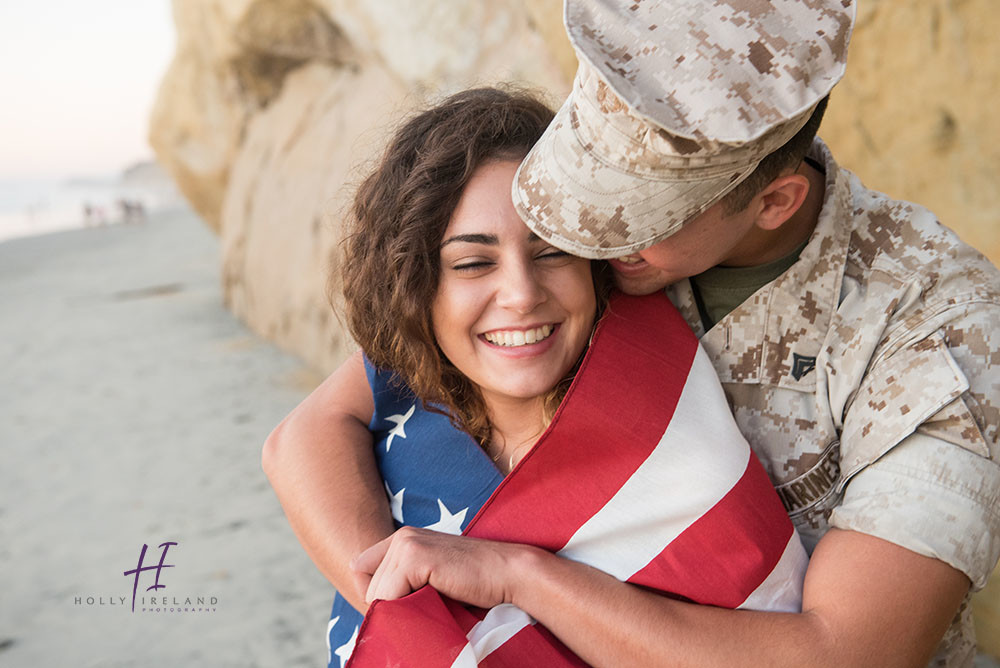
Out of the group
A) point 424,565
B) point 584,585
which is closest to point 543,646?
point 584,585

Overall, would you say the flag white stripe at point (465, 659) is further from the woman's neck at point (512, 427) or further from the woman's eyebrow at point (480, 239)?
the woman's eyebrow at point (480, 239)

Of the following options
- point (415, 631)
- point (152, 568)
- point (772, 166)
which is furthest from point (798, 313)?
point (152, 568)

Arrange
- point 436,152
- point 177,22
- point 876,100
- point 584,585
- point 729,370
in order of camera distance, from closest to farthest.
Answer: point 584,585 → point 729,370 → point 436,152 → point 876,100 → point 177,22

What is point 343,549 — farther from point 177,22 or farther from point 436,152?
point 177,22

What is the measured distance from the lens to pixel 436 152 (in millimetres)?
1607

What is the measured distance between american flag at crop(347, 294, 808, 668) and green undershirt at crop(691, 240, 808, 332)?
8 cm

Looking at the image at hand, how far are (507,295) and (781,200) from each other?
0.47 m

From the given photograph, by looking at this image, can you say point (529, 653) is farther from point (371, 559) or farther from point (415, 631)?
point (371, 559)

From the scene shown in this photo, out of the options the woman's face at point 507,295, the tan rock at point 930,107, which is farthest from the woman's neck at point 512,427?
the tan rock at point 930,107

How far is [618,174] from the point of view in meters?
1.23

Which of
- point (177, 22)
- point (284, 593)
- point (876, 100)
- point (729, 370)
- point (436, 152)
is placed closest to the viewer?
point (729, 370)

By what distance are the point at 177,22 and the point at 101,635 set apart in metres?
5.91

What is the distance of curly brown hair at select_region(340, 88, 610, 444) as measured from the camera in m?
1.59

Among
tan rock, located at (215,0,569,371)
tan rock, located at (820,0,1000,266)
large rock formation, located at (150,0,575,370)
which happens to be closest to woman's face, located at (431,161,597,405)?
tan rock, located at (820,0,1000,266)
